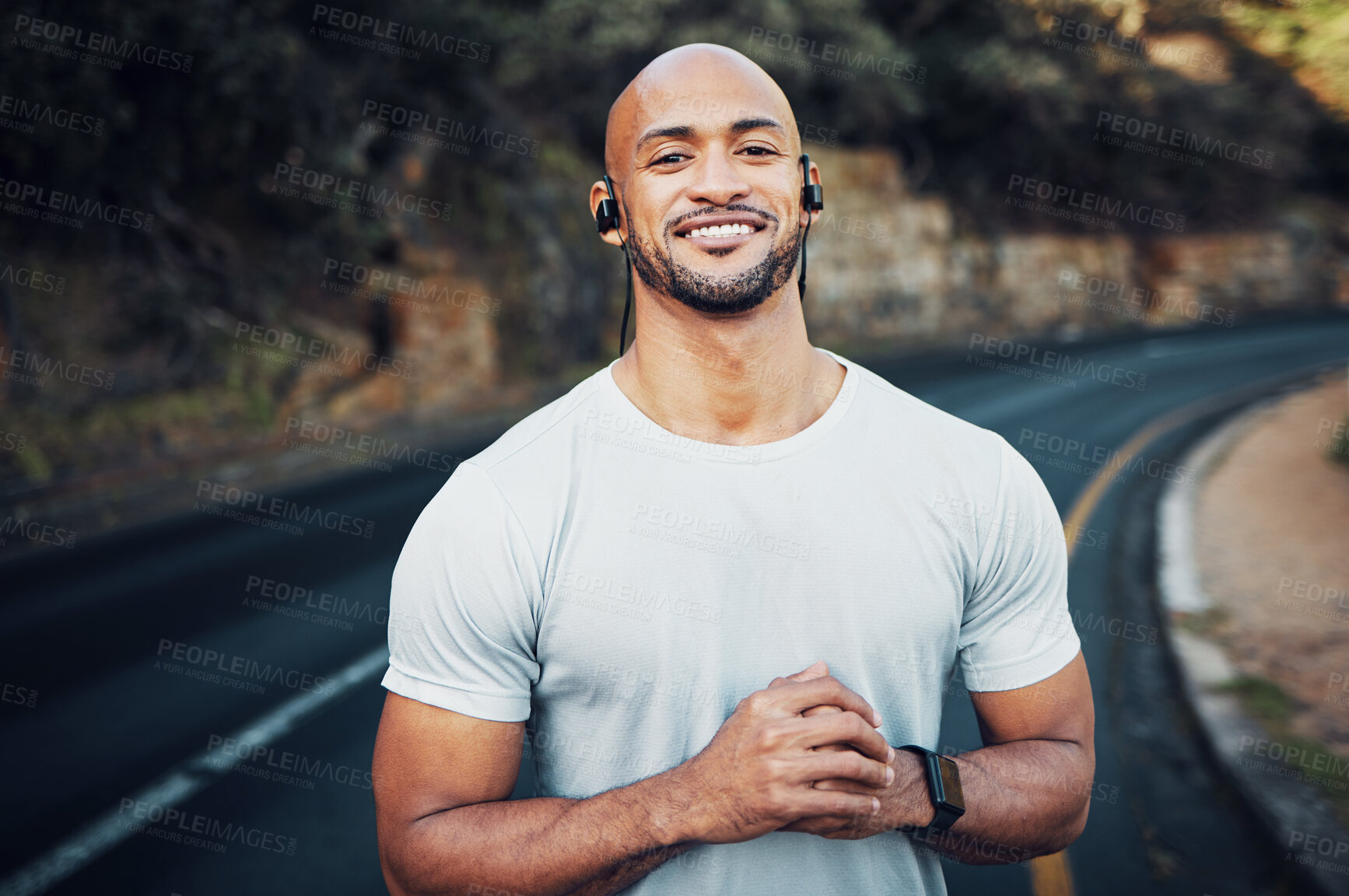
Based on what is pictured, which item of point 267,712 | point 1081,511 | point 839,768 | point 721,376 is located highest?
point 1081,511

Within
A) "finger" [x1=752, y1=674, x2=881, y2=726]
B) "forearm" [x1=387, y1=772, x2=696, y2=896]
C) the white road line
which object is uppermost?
"finger" [x1=752, y1=674, x2=881, y2=726]

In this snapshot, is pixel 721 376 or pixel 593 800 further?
pixel 721 376

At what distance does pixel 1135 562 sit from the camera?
7836mm

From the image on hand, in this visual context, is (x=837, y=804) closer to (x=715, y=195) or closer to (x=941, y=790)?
(x=941, y=790)

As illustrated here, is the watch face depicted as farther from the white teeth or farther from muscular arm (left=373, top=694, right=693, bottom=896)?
the white teeth

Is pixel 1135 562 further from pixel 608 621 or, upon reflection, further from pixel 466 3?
pixel 466 3

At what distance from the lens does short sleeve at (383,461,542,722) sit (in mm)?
1803

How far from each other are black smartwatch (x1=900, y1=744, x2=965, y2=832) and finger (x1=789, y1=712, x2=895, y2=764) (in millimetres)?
205

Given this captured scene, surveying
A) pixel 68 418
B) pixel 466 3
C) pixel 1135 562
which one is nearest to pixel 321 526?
pixel 68 418

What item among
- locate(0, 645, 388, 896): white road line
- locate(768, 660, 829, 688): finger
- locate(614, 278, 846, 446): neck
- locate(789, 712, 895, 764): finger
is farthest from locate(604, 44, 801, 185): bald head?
locate(0, 645, 388, 896): white road line

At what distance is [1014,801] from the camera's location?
194cm

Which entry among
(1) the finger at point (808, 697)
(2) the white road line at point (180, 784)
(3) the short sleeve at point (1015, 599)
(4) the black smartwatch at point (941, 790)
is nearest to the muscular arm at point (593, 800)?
(1) the finger at point (808, 697)

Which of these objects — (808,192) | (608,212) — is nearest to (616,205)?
(608,212)

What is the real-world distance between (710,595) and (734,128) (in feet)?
3.52
